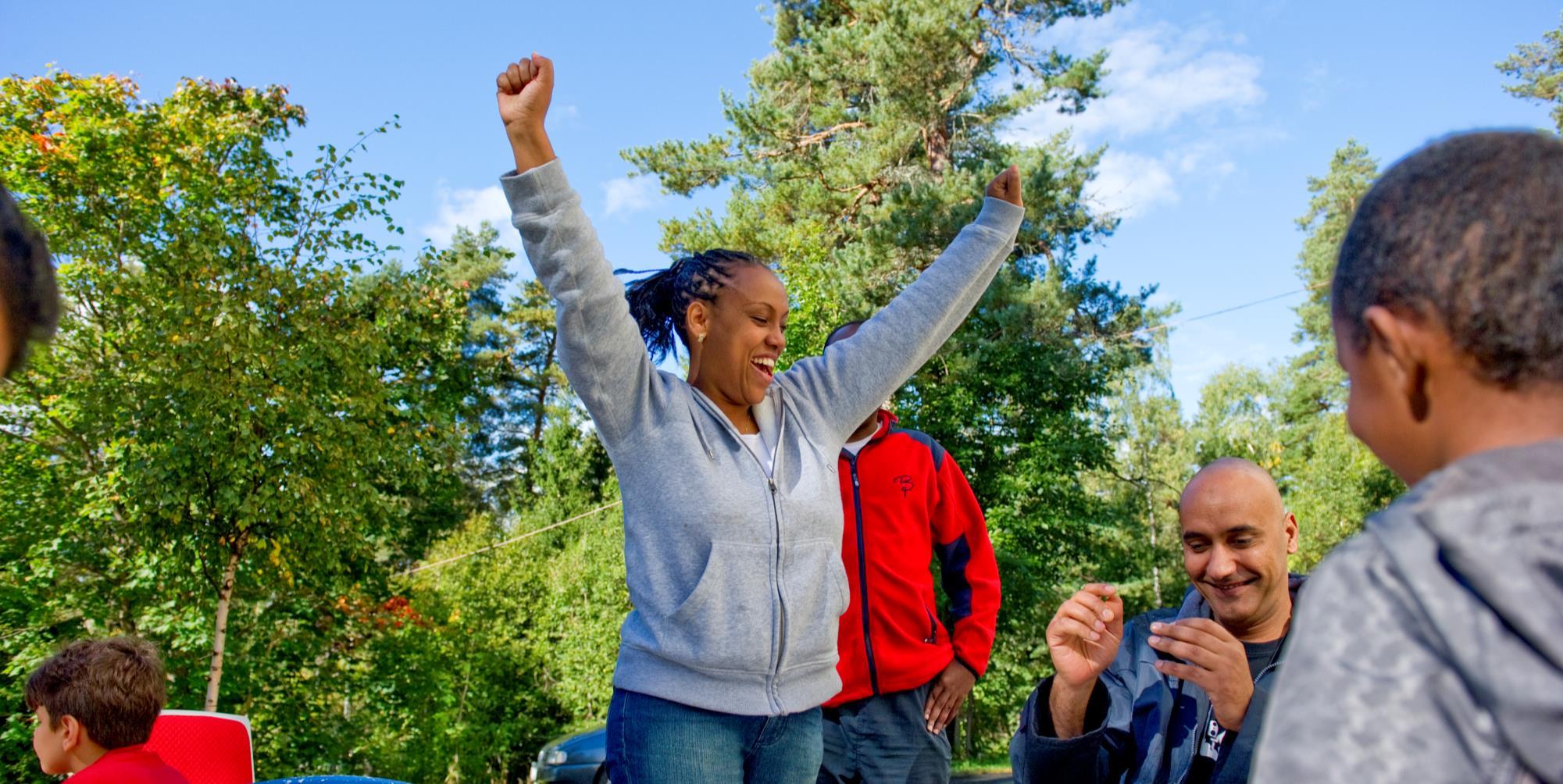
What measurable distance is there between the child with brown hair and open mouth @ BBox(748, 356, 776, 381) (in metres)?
1.74

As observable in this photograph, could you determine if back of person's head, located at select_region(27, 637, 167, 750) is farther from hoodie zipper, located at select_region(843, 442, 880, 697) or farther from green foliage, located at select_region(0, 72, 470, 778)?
green foliage, located at select_region(0, 72, 470, 778)

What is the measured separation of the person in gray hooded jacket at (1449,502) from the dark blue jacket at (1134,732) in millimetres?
1205

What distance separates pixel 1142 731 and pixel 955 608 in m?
1.39

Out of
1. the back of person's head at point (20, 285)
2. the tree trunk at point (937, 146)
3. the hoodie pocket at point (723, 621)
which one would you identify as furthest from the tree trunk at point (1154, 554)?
the back of person's head at point (20, 285)

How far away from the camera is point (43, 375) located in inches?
320

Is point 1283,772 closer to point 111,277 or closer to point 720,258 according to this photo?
point 720,258

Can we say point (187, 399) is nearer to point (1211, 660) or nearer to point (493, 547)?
point (1211, 660)

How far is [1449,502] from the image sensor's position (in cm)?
72

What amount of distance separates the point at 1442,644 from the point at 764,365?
165cm

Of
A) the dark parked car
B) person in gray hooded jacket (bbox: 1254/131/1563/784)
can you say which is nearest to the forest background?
the dark parked car

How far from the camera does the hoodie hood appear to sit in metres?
0.66

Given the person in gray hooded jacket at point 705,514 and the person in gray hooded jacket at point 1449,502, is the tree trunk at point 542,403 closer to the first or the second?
the person in gray hooded jacket at point 705,514

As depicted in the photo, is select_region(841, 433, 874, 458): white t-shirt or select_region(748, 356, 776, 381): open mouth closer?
select_region(748, 356, 776, 381): open mouth

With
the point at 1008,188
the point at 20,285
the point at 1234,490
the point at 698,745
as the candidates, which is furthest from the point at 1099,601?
the point at 20,285
